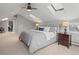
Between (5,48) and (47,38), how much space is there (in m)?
0.74

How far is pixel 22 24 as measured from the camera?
2.00 m

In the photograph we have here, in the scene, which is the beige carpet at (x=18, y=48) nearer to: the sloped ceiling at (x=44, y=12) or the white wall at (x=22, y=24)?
the white wall at (x=22, y=24)

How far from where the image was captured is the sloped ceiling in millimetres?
1976

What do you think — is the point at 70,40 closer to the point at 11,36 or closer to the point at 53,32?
the point at 53,32

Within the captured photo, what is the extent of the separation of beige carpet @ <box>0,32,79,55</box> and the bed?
7 cm

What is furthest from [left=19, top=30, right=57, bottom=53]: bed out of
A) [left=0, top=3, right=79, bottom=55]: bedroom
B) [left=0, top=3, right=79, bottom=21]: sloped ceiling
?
[left=0, top=3, right=79, bottom=21]: sloped ceiling

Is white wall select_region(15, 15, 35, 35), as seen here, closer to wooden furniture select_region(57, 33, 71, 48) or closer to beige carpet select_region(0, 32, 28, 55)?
beige carpet select_region(0, 32, 28, 55)

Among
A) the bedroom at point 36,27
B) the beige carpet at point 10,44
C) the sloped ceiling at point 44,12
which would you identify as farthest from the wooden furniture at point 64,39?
the beige carpet at point 10,44

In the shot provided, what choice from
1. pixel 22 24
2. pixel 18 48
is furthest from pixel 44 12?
pixel 18 48

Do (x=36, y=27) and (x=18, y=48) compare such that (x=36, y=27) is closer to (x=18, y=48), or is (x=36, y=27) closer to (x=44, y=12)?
(x=44, y=12)

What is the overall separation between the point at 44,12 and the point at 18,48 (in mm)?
762

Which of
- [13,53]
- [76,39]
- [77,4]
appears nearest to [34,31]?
[13,53]

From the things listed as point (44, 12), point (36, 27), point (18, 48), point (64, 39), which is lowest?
point (18, 48)

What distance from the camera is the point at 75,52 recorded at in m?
2.01
